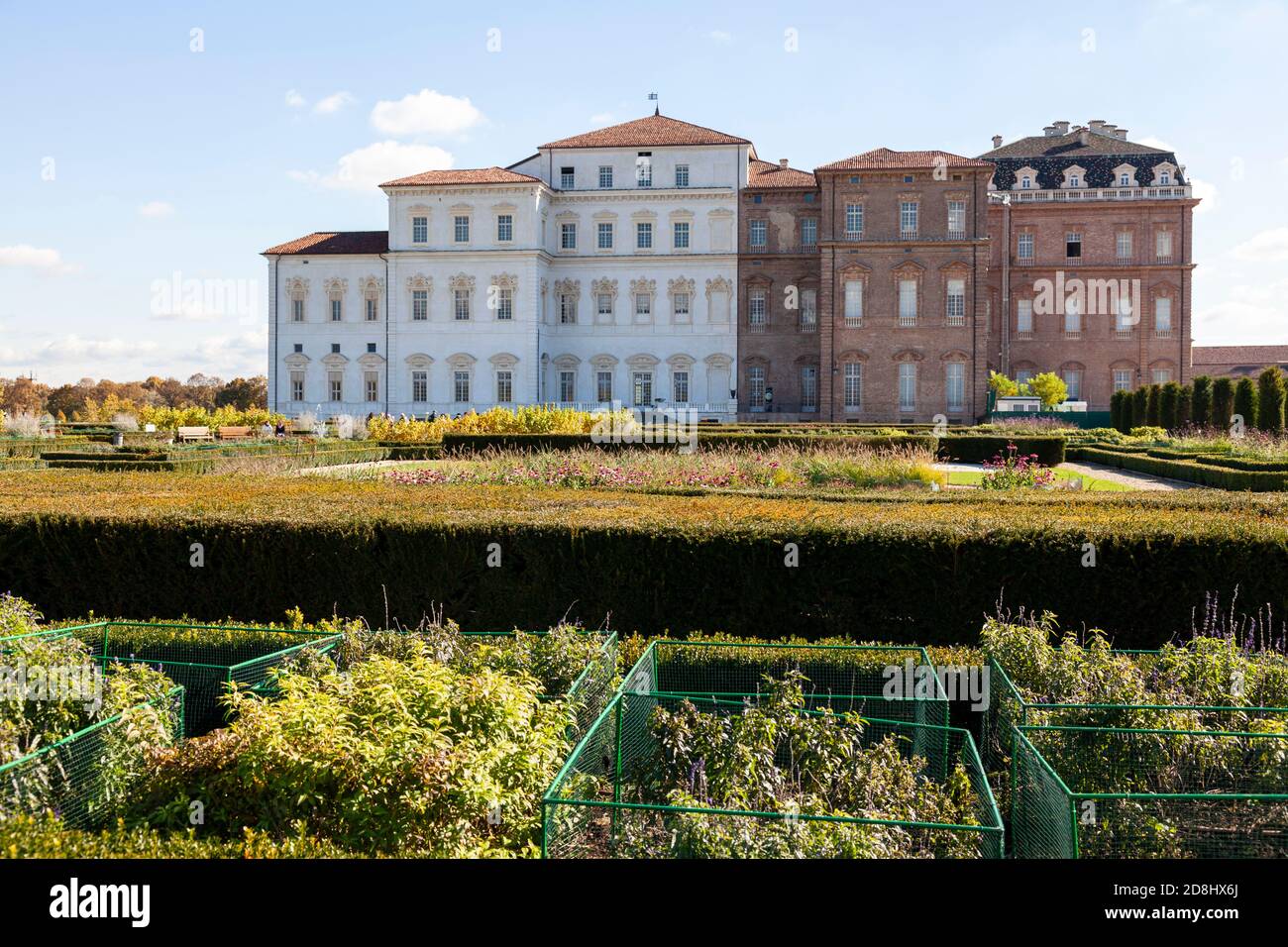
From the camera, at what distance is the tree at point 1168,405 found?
1237 inches

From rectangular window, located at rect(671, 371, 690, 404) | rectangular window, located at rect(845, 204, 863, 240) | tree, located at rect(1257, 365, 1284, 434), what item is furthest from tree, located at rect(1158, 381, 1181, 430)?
rectangular window, located at rect(671, 371, 690, 404)

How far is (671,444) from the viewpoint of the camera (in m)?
22.1

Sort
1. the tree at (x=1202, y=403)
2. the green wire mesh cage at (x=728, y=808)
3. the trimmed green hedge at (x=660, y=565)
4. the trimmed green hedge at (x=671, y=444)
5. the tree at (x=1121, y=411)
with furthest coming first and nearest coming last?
the tree at (x=1121, y=411), the tree at (x=1202, y=403), the trimmed green hedge at (x=671, y=444), the trimmed green hedge at (x=660, y=565), the green wire mesh cage at (x=728, y=808)

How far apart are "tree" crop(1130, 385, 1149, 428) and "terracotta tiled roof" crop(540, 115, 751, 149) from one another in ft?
64.7

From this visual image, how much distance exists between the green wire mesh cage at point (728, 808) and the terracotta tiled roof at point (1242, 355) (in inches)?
3307

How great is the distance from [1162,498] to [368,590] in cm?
713

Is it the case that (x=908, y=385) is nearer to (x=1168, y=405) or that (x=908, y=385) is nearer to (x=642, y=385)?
(x=642, y=385)

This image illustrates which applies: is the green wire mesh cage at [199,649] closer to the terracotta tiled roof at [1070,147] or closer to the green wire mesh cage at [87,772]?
the green wire mesh cage at [87,772]

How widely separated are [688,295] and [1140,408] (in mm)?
19546

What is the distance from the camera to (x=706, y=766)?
439 centimetres

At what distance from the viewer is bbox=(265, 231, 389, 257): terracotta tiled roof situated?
45969 mm

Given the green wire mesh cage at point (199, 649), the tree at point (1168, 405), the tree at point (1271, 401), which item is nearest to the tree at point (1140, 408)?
the tree at point (1168, 405)

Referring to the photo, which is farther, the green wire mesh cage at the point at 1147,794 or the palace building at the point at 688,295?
the palace building at the point at 688,295

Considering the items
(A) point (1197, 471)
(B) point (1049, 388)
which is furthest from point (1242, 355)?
(A) point (1197, 471)
